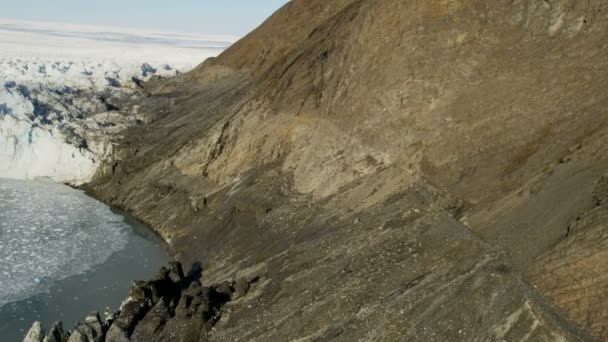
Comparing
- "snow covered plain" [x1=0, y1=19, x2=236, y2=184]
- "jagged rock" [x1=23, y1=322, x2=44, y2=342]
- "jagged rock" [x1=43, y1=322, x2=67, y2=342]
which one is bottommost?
"jagged rock" [x1=43, y1=322, x2=67, y2=342]

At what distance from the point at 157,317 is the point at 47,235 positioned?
10637mm

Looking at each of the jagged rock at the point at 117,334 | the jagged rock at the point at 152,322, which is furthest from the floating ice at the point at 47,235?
the jagged rock at the point at 152,322

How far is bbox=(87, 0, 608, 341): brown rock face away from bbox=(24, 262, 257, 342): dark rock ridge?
45 cm

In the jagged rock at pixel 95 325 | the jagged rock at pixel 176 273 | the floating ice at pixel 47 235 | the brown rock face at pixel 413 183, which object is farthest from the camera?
the floating ice at pixel 47 235

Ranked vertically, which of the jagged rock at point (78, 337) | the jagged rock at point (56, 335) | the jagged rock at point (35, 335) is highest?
the jagged rock at point (35, 335)

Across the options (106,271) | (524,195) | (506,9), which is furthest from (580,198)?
(106,271)

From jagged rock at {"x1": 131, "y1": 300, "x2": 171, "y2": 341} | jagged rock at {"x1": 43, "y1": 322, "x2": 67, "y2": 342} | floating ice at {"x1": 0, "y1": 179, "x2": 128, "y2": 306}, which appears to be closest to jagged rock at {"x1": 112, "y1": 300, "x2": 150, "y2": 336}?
jagged rock at {"x1": 131, "y1": 300, "x2": 171, "y2": 341}

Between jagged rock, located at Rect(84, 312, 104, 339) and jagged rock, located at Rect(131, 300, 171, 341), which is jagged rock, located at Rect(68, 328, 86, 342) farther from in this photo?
jagged rock, located at Rect(131, 300, 171, 341)

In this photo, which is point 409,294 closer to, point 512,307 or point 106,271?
point 512,307

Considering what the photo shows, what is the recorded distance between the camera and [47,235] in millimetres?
24875

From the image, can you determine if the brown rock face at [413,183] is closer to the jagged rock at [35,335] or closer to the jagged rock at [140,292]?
the jagged rock at [140,292]

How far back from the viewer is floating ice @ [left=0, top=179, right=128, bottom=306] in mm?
20875

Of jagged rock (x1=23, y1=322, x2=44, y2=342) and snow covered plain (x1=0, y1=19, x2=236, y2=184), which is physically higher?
snow covered plain (x1=0, y1=19, x2=236, y2=184)

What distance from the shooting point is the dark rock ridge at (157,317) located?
51.0 feet
